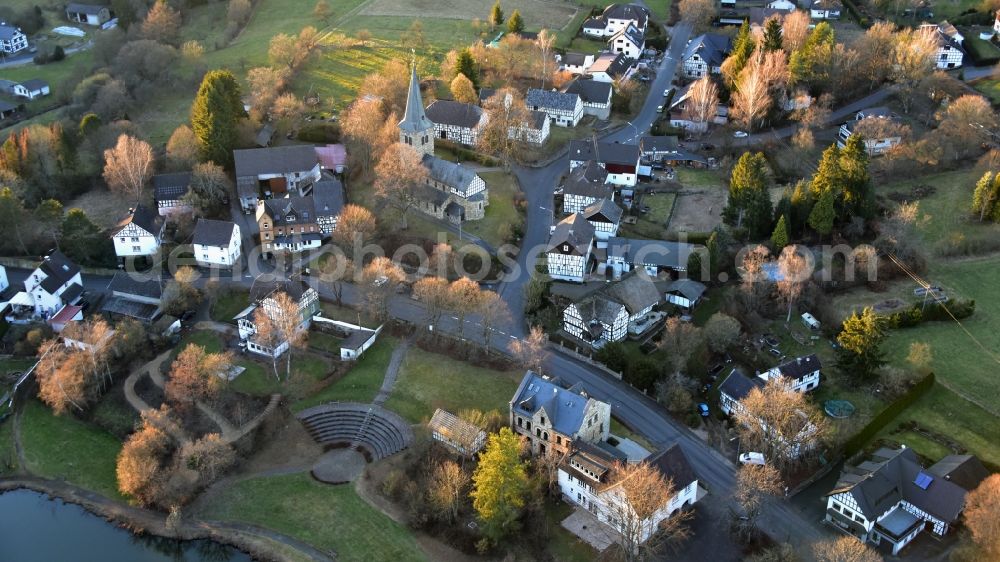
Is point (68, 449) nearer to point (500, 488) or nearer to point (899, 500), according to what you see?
point (500, 488)

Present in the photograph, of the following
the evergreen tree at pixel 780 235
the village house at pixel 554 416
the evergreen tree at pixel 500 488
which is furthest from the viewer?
the evergreen tree at pixel 780 235

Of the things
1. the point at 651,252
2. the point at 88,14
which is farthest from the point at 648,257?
the point at 88,14

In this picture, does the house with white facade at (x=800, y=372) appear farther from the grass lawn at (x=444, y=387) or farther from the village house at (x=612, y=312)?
the grass lawn at (x=444, y=387)

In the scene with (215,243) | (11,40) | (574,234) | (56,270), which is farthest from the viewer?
(11,40)

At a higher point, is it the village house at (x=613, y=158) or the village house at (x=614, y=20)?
the village house at (x=614, y=20)

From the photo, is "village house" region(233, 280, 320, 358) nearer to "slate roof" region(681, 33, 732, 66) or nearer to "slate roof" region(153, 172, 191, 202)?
"slate roof" region(153, 172, 191, 202)

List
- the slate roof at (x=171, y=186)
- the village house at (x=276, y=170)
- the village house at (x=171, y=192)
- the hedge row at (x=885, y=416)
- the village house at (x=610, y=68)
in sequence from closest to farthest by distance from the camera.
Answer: the hedge row at (x=885, y=416), the village house at (x=171, y=192), the slate roof at (x=171, y=186), the village house at (x=276, y=170), the village house at (x=610, y=68)

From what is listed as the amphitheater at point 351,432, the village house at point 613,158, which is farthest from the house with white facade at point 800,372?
the village house at point 613,158
